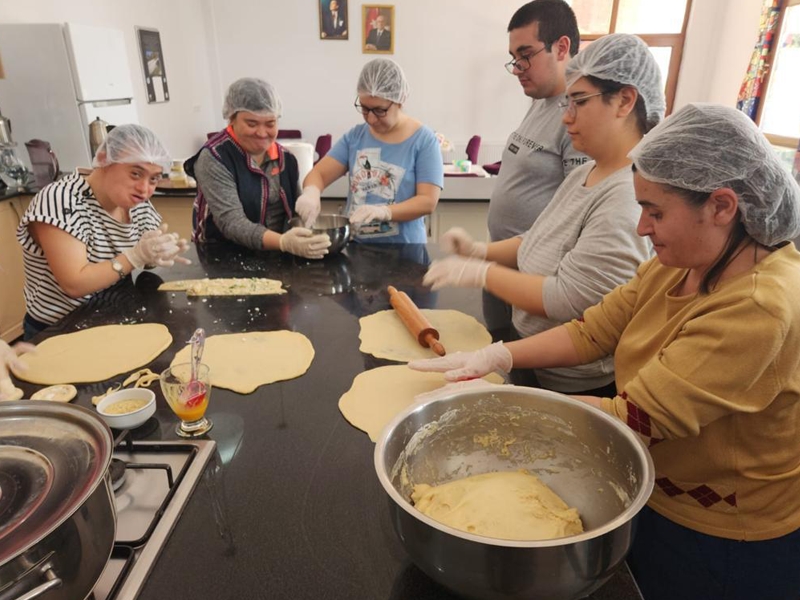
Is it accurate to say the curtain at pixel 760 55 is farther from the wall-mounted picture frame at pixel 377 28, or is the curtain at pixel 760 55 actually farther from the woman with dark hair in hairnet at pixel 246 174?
the woman with dark hair in hairnet at pixel 246 174

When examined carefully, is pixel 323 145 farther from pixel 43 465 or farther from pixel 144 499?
pixel 43 465

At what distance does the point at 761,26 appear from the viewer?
4.71 meters

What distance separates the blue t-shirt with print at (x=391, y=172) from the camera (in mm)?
2322

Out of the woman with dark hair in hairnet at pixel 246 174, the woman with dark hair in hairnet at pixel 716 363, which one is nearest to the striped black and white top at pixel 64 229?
the woman with dark hair in hairnet at pixel 246 174

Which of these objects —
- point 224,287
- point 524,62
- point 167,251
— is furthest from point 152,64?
point 524,62

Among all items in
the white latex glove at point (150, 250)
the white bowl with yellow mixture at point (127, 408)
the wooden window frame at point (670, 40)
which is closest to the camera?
the white bowl with yellow mixture at point (127, 408)

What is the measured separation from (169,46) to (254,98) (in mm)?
4285

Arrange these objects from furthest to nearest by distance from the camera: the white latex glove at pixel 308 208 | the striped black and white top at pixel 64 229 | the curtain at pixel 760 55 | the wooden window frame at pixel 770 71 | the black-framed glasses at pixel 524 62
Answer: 1. the curtain at pixel 760 55
2. the wooden window frame at pixel 770 71
3. the white latex glove at pixel 308 208
4. the black-framed glasses at pixel 524 62
5. the striped black and white top at pixel 64 229

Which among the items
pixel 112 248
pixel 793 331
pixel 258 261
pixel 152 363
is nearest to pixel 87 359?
pixel 152 363

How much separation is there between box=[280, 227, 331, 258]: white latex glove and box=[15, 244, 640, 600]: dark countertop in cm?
37

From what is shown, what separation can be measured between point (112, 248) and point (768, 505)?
2.02 meters

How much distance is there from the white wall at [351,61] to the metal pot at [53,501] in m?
5.40

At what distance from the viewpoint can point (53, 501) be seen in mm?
614

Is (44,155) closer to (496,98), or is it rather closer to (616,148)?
(616,148)
